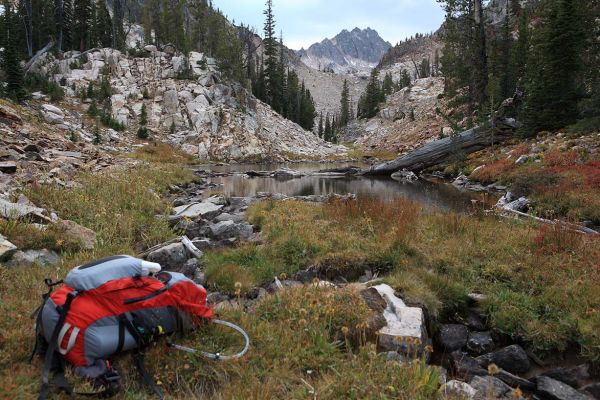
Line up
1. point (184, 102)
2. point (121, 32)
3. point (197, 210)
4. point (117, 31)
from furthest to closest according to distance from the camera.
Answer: point (121, 32)
point (117, 31)
point (184, 102)
point (197, 210)

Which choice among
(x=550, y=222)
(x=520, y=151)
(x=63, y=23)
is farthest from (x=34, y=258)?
(x=63, y=23)

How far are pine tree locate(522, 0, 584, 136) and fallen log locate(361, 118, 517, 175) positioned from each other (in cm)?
175

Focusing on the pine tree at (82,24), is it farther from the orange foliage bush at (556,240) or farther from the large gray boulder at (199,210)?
the orange foliage bush at (556,240)

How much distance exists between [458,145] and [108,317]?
24736 millimetres

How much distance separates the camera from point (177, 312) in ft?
11.8

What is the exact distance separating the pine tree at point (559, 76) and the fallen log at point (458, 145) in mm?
1752

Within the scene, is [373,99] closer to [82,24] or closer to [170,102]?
[170,102]

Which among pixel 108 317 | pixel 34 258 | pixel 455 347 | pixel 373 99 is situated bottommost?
pixel 455 347

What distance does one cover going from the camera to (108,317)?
3193mm

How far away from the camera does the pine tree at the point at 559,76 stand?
21.6 meters

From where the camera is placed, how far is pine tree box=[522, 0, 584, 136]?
70.7 feet

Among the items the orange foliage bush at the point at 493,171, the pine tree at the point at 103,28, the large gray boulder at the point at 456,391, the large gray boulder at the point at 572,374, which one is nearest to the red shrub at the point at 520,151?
the orange foliage bush at the point at 493,171

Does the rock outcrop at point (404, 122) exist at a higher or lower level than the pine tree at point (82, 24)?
lower

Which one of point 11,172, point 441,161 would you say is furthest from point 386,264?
point 441,161
